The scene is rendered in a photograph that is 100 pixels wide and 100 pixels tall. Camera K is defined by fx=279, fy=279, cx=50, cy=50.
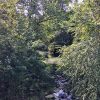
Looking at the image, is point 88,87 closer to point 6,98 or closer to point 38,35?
point 6,98

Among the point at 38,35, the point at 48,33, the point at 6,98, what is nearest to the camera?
the point at 6,98

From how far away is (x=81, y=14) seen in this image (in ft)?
37.0

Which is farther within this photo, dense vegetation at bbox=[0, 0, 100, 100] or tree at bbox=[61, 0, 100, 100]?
dense vegetation at bbox=[0, 0, 100, 100]

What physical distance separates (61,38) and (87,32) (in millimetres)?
9734

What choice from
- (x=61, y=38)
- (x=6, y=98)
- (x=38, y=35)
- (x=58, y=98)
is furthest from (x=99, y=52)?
(x=61, y=38)

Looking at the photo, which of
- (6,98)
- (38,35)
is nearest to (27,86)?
(6,98)

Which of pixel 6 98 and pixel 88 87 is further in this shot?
pixel 6 98

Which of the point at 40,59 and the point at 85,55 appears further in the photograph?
the point at 40,59

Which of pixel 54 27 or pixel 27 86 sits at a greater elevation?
pixel 54 27

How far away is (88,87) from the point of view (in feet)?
35.5

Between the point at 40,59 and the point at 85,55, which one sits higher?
the point at 85,55

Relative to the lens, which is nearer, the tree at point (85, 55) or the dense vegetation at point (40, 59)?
the tree at point (85, 55)

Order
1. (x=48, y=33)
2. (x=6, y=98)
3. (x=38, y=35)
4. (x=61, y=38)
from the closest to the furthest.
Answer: (x=6, y=98)
(x=38, y=35)
(x=48, y=33)
(x=61, y=38)

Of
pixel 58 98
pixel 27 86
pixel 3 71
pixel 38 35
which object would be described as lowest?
pixel 58 98
